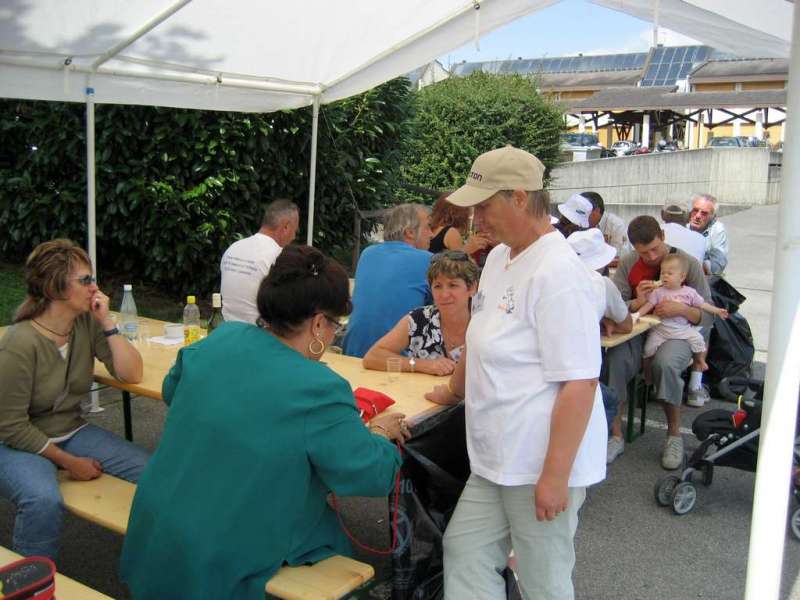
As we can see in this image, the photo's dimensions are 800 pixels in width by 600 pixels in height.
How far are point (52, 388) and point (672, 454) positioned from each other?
11.2 feet

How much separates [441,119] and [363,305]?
433 inches

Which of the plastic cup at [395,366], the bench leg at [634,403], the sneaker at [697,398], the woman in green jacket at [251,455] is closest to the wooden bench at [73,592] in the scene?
the woman in green jacket at [251,455]

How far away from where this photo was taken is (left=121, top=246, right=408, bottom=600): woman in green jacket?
2.03m

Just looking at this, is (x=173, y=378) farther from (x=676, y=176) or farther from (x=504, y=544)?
(x=676, y=176)

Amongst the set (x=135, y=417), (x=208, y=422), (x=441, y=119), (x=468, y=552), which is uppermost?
(x=441, y=119)

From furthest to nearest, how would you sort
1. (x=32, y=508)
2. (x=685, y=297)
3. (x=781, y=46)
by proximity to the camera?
(x=685, y=297)
(x=781, y=46)
(x=32, y=508)

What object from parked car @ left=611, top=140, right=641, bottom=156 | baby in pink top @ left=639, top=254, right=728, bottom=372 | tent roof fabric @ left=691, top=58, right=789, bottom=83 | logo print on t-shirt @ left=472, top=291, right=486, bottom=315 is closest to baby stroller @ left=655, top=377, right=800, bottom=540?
baby in pink top @ left=639, top=254, right=728, bottom=372

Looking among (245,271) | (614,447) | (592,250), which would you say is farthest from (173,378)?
(614,447)

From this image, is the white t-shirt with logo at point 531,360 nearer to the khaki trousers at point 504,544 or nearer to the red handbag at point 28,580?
the khaki trousers at point 504,544

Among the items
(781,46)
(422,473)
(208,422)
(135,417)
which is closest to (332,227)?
(135,417)

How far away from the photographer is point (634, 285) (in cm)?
529

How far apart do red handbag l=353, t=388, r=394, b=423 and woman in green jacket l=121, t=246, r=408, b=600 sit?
73cm

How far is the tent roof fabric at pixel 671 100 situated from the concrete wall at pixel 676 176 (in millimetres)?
3002

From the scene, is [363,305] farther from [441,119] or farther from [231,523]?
[441,119]
